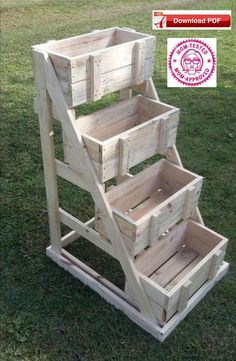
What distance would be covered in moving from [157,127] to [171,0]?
10.8m

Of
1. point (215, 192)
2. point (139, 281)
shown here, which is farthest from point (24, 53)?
point (139, 281)

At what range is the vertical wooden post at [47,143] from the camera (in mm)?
2746

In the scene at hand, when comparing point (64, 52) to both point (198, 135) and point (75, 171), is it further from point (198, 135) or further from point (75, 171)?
point (198, 135)

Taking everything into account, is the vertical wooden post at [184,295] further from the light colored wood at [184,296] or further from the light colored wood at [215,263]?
the light colored wood at [215,263]

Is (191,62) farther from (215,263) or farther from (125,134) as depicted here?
(125,134)

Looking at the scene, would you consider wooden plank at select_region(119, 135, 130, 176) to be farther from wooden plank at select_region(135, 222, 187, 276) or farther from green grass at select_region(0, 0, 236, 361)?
green grass at select_region(0, 0, 236, 361)

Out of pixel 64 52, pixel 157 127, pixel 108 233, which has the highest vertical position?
pixel 64 52

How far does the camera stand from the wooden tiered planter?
2.71m

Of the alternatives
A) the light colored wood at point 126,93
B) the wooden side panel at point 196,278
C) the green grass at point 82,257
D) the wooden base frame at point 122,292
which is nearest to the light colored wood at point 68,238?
the green grass at point 82,257

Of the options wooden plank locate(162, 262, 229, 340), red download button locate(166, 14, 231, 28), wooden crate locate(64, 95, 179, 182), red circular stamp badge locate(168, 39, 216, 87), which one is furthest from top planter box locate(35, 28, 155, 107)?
red download button locate(166, 14, 231, 28)

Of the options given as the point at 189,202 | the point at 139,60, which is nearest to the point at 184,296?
the point at 189,202

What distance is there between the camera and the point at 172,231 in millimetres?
3434

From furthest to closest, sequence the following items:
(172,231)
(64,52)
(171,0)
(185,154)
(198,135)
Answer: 1. (171,0)
2. (198,135)
3. (185,154)
4. (172,231)
5. (64,52)

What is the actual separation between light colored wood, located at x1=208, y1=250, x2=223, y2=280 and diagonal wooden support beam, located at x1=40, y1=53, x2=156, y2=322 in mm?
629
